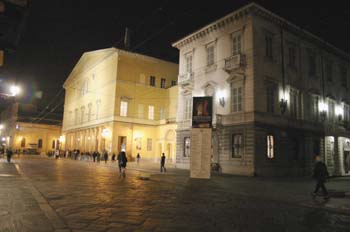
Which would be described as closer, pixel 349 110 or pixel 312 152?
pixel 312 152

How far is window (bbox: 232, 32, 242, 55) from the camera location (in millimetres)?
25156

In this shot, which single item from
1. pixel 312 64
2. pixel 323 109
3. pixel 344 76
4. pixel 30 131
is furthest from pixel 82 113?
pixel 344 76

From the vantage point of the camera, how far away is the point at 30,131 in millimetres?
71625

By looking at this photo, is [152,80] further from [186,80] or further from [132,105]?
[186,80]

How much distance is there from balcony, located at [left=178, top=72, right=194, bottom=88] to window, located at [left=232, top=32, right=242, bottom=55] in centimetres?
558

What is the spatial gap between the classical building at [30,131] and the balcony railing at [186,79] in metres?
47.4

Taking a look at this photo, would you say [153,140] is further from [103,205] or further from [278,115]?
[103,205]

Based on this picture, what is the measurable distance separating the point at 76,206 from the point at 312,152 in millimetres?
24452

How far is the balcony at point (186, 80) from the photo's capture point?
97.7 feet

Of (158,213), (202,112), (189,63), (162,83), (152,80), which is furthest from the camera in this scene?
(162,83)

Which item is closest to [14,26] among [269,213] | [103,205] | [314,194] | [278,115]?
[103,205]

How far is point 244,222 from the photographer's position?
718cm

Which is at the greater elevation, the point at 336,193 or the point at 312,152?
the point at 312,152

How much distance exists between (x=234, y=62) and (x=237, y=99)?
3.06 metres
